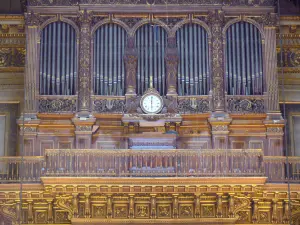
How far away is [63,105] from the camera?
29094 mm

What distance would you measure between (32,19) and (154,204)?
731 cm

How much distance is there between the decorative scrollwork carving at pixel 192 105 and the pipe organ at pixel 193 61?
0.83ft

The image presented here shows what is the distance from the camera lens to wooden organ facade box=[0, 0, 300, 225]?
27094 millimetres

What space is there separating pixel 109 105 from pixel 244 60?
14.9ft

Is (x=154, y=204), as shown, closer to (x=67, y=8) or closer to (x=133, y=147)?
(x=133, y=147)

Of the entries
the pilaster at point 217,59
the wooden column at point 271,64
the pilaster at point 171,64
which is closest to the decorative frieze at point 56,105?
the pilaster at point 171,64

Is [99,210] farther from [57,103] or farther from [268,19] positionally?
[268,19]

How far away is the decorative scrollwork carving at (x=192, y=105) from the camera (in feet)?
95.3

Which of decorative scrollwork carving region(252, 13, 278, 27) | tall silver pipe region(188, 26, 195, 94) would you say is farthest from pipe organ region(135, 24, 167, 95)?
decorative scrollwork carving region(252, 13, 278, 27)

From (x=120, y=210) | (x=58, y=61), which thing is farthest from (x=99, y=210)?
(x=58, y=61)

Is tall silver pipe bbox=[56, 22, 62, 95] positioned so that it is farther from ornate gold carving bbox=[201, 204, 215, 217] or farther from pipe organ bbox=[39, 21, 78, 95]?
ornate gold carving bbox=[201, 204, 215, 217]

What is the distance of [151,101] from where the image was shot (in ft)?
94.8

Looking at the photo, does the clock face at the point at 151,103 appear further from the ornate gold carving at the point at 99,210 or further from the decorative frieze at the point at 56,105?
the ornate gold carving at the point at 99,210

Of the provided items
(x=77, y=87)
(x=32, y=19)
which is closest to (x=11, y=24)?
(x=32, y=19)
